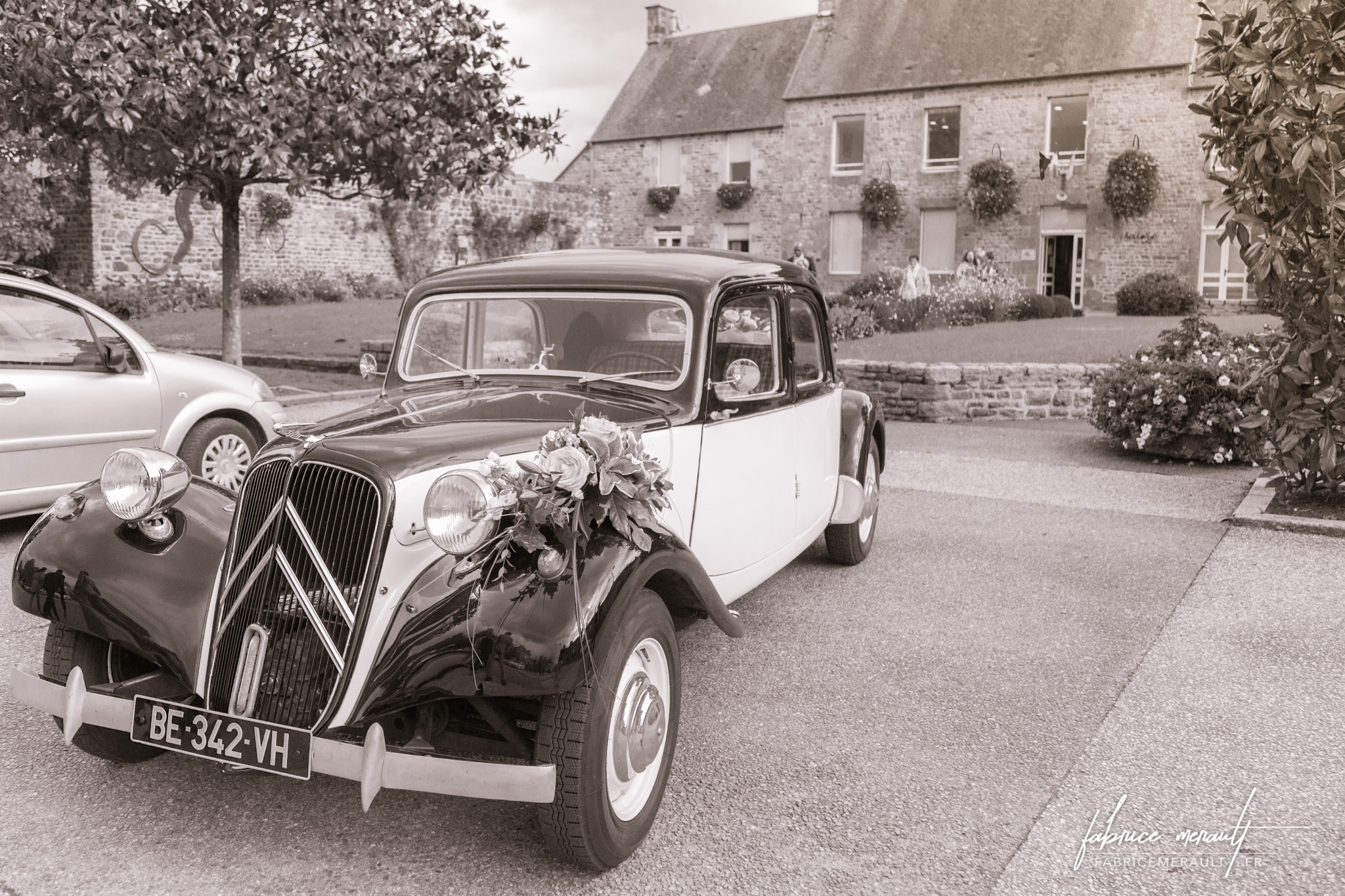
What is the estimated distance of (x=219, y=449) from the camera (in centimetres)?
715

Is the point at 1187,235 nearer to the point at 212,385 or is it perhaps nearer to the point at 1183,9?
the point at 1183,9

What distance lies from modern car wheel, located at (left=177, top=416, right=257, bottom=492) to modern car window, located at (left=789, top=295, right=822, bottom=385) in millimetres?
3956

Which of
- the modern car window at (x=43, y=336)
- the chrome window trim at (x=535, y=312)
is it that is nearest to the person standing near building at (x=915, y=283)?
the modern car window at (x=43, y=336)

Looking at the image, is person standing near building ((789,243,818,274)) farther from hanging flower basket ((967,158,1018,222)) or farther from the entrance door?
the entrance door

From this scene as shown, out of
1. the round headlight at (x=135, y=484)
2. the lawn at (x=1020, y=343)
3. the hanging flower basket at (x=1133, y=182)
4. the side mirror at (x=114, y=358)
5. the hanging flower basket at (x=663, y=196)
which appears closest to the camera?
the round headlight at (x=135, y=484)

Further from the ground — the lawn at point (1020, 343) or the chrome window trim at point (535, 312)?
the lawn at point (1020, 343)

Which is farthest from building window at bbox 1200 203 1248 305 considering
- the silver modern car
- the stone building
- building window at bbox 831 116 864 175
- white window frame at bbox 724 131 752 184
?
the silver modern car

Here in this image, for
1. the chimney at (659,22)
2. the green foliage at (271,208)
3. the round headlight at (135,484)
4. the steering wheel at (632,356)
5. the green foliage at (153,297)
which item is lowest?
the round headlight at (135,484)

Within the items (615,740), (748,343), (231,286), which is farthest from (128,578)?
(231,286)

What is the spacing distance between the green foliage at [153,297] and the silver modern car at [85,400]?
16.9 m

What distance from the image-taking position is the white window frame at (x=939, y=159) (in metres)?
28.2

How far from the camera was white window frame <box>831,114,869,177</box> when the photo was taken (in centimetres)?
2984

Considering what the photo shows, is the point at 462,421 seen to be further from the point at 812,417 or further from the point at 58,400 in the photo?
the point at 58,400

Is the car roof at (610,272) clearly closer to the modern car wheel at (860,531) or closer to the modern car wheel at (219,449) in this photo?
the modern car wheel at (860,531)
